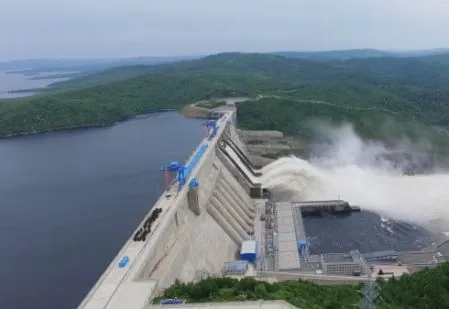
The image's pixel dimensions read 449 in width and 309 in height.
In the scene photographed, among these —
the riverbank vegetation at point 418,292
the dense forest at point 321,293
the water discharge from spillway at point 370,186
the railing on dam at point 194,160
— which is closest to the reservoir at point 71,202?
the railing on dam at point 194,160

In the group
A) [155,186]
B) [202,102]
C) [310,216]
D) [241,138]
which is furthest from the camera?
[202,102]

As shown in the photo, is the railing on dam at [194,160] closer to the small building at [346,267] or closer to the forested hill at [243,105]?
the small building at [346,267]

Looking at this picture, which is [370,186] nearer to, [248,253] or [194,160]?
[194,160]

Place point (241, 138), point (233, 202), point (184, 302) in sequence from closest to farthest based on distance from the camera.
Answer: point (184, 302) → point (233, 202) → point (241, 138)

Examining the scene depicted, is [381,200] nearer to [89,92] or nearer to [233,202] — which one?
[233,202]

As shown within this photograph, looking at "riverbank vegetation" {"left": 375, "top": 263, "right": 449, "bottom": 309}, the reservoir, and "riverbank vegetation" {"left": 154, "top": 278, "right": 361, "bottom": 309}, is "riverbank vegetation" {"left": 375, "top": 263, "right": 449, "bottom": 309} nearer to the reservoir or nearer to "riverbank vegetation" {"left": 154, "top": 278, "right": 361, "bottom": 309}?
"riverbank vegetation" {"left": 154, "top": 278, "right": 361, "bottom": 309}

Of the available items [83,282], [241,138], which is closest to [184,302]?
[83,282]
